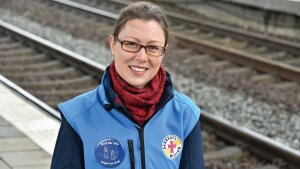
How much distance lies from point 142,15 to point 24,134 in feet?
11.9

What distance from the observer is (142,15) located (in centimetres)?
218

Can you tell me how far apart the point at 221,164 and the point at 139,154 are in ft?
12.2

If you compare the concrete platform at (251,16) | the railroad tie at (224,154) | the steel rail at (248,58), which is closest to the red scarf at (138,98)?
the railroad tie at (224,154)

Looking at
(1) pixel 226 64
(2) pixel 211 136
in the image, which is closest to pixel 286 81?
(1) pixel 226 64

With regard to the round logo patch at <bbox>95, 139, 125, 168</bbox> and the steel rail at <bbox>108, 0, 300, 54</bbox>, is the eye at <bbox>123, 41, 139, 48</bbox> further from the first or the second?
the steel rail at <bbox>108, 0, 300, 54</bbox>

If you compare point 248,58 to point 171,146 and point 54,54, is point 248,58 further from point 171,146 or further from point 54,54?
point 171,146

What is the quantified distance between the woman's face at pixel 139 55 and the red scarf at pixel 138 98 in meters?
0.03

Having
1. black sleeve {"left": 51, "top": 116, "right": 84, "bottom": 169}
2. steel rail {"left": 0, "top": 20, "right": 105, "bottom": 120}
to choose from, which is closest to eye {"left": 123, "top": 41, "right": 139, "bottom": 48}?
black sleeve {"left": 51, "top": 116, "right": 84, "bottom": 169}

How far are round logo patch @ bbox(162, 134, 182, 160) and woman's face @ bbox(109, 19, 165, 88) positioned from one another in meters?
0.21

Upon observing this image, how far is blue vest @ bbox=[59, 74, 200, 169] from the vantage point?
208 cm

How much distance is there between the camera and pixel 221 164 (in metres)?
5.71

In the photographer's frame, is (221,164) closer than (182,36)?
Yes

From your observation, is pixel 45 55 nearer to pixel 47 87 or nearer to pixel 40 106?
pixel 47 87

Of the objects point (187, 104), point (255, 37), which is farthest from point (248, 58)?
point (187, 104)
